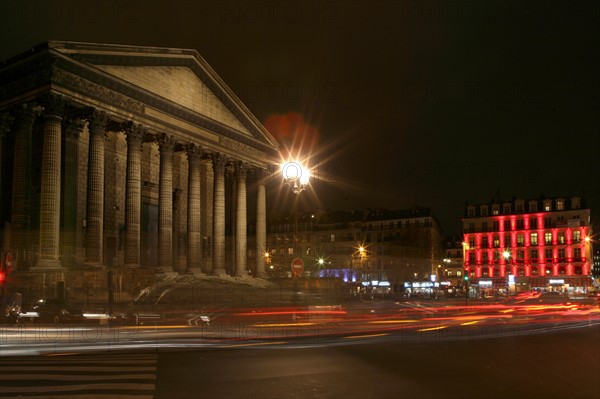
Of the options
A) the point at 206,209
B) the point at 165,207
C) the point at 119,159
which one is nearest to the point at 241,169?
the point at 206,209

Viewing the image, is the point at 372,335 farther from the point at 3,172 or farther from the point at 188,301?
the point at 3,172

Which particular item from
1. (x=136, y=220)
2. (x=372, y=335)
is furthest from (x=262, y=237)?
(x=372, y=335)

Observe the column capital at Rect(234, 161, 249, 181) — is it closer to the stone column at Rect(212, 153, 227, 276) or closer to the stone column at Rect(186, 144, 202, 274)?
the stone column at Rect(212, 153, 227, 276)

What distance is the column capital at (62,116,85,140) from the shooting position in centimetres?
4216

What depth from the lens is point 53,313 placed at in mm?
28312

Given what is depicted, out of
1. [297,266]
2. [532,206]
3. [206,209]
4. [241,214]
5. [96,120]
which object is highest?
[96,120]

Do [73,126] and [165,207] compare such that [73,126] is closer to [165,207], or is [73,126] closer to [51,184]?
[51,184]

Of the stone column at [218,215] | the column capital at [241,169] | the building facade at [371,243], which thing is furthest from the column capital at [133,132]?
the building facade at [371,243]

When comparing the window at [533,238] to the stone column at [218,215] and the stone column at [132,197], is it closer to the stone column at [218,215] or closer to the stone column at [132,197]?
the stone column at [218,215]

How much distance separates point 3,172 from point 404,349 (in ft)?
115

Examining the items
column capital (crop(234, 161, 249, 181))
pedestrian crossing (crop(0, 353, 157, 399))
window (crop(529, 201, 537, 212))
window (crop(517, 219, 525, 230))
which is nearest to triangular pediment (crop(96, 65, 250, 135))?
column capital (crop(234, 161, 249, 181))

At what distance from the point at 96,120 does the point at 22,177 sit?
20.5 feet

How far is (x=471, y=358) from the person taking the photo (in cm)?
1673

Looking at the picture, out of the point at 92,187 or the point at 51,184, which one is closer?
the point at 51,184
